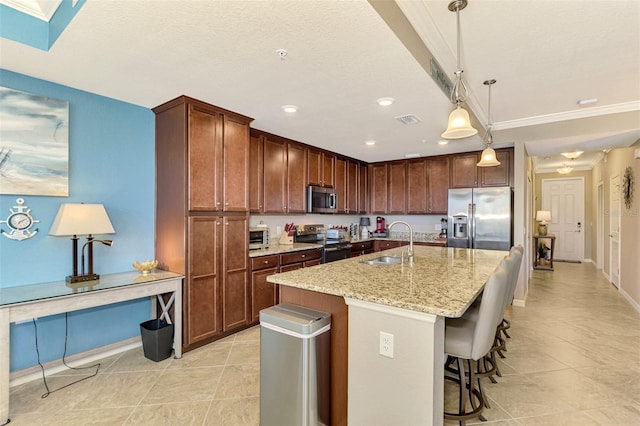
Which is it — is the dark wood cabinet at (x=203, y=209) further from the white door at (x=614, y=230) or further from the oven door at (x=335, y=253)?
the white door at (x=614, y=230)

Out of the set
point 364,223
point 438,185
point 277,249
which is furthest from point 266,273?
point 438,185

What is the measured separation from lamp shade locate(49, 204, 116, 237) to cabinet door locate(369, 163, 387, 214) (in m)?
4.58

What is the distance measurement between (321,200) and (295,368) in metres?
3.42

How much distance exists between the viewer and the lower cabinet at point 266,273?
3576 mm

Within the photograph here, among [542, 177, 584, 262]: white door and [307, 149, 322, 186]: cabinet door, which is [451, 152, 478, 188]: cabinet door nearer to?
[307, 149, 322, 186]: cabinet door

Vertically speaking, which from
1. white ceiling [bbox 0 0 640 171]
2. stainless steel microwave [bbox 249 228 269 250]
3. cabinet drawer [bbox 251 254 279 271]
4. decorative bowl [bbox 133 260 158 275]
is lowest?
cabinet drawer [bbox 251 254 279 271]

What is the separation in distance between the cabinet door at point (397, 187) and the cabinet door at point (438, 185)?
0.45 meters

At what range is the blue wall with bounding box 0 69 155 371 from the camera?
2.44 m

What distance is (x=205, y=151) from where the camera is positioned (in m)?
3.05

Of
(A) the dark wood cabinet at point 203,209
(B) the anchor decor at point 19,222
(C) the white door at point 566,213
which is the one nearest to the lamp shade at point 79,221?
(B) the anchor decor at point 19,222

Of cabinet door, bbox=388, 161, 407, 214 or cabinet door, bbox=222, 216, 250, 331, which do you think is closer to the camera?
cabinet door, bbox=222, 216, 250, 331

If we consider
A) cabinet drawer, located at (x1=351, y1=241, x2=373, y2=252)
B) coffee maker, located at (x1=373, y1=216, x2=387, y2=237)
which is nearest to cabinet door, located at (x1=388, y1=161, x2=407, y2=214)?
coffee maker, located at (x1=373, y1=216, x2=387, y2=237)

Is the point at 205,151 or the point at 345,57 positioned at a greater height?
the point at 345,57

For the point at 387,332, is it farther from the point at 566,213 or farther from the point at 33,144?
the point at 566,213
